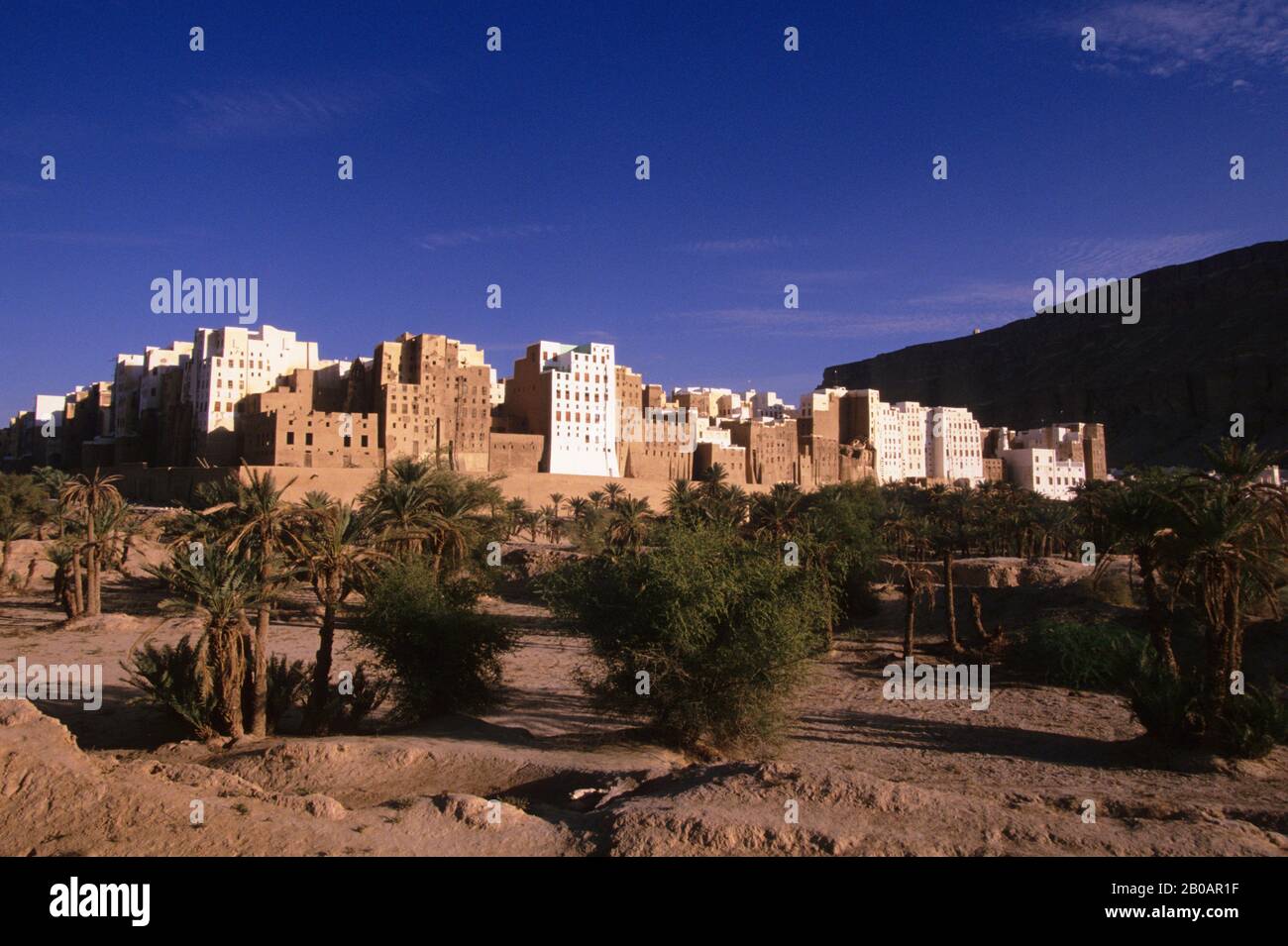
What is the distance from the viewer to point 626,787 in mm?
12742

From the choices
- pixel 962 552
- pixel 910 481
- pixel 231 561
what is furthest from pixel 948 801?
pixel 910 481

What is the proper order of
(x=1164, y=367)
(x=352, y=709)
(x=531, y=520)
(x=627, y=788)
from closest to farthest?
(x=627, y=788) < (x=352, y=709) < (x=531, y=520) < (x=1164, y=367)

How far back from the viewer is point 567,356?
86.4 metres

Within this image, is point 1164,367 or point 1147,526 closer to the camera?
point 1147,526

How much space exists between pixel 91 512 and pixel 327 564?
19416 millimetres

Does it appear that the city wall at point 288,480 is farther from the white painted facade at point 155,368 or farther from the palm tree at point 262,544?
the palm tree at point 262,544

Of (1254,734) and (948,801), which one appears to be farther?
(1254,734)

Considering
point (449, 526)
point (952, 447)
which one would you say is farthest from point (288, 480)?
point (952, 447)

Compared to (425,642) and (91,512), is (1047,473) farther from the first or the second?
(425,642)

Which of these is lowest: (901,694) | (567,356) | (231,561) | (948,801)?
(901,694)

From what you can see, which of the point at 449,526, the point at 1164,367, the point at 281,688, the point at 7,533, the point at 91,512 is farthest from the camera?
the point at 1164,367

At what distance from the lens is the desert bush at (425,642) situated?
734 inches

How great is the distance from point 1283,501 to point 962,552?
155 ft
